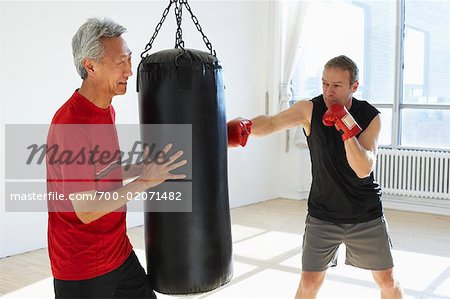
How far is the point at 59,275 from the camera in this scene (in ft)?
5.33

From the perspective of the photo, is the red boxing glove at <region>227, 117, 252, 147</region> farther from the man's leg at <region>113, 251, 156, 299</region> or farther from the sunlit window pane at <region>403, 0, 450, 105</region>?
the sunlit window pane at <region>403, 0, 450, 105</region>

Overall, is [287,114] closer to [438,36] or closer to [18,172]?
[18,172]

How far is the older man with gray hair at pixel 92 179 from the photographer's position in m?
1.53

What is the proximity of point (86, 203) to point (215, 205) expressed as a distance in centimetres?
44

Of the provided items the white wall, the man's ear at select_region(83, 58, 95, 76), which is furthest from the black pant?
the white wall

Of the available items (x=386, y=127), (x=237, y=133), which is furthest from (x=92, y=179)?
(x=386, y=127)

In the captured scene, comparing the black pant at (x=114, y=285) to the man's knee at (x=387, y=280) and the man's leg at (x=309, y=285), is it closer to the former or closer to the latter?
the man's leg at (x=309, y=285)

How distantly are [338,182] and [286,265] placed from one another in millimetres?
1566

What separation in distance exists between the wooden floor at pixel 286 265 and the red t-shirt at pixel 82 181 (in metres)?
1.54

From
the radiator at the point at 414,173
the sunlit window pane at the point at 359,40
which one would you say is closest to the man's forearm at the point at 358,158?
the radiator at the point at 414,173

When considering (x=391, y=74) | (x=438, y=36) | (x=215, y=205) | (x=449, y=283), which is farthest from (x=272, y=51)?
(x=215, y=205)

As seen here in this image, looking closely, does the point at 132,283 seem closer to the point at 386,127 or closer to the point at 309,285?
the point at 309,285

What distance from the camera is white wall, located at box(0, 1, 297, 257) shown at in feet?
12.3

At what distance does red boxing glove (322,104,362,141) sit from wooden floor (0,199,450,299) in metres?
1.32
